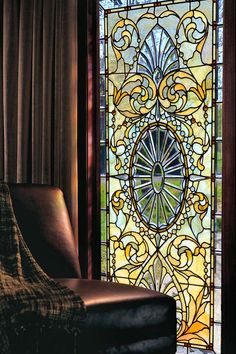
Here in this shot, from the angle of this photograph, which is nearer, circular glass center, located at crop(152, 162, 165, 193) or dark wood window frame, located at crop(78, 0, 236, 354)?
circular glass center, located at crop(152, 162, 165, 193)

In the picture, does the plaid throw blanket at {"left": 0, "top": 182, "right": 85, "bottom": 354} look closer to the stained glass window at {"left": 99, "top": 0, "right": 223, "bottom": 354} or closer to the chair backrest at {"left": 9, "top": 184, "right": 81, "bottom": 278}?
the chair backrest at {"left": 9, "top": 184, "right": 81, "bottom": 278}

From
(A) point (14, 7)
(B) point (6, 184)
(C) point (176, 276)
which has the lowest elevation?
(C) point (176, 276)

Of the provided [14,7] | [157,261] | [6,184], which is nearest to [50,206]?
[6,184]

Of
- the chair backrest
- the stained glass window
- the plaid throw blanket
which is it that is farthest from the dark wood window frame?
the plaid throw blanket

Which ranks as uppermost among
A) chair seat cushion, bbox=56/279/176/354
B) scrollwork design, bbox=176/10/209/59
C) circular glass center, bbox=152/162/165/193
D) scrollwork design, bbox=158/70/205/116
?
scrollwork design, bbox=176/10/209/59

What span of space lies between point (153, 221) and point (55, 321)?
109cm

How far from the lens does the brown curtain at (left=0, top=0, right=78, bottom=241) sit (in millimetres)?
3111

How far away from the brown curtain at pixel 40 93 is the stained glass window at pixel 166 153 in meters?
0.18

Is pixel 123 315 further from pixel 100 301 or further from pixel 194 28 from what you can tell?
pixel 194 28

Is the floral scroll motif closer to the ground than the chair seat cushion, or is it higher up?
higher up

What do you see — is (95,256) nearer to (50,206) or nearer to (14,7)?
(50,206)

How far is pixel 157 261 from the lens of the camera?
118 inches

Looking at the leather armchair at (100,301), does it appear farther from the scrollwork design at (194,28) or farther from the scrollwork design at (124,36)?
the scrollwork design at (194,28)

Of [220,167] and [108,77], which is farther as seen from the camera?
[108,77]
